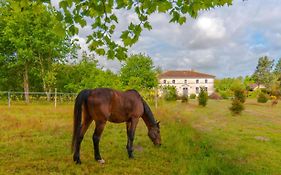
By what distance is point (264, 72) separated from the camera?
257ft

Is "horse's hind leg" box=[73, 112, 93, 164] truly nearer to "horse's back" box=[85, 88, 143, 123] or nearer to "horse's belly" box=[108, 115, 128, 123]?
"horse's back" box=[85, 88, 143, 123]

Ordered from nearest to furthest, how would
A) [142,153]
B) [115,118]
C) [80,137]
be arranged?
[80,137] → [115,118] → [142,153]

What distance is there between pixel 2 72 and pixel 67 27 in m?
38.3

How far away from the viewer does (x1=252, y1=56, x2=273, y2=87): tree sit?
77062 mm

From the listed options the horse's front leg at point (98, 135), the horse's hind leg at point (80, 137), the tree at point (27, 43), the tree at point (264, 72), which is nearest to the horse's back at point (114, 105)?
the horse's front leg at point (98, 135)

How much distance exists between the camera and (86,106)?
7.31 meters

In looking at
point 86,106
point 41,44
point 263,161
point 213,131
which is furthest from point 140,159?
point 41,44

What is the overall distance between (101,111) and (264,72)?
259 ft

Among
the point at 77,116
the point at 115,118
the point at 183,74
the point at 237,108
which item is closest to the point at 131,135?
the point at 115,118

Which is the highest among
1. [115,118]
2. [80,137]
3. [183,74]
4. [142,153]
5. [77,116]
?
[183,74]

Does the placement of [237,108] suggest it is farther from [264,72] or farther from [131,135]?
[264,72]

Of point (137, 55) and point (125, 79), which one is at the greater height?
point (137, 55)

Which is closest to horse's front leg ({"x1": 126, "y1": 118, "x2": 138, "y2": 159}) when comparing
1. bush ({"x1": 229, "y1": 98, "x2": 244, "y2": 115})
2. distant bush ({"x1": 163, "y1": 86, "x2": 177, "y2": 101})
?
bush ({"x1": 229, "y1": 98, "x2": 244, "y2": 115})

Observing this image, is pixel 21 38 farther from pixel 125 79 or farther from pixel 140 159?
pixel 140 159
